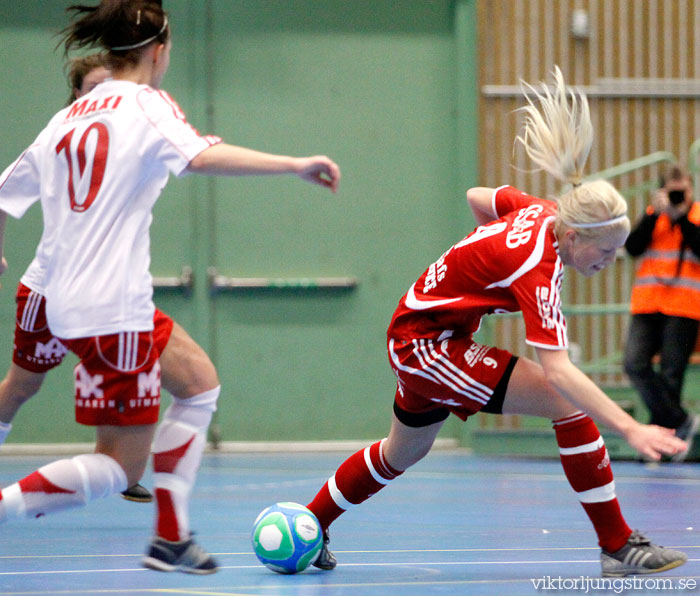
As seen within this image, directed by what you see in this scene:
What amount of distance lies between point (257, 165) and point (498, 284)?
0.99 metres

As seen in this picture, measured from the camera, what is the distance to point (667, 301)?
722 centimetres

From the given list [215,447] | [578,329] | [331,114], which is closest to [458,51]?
[331,114]

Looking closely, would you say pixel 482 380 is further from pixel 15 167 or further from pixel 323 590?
pixel 15 167

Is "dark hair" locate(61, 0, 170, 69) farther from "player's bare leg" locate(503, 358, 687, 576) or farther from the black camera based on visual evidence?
the black camera

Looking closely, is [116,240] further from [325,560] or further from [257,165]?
[325,560]

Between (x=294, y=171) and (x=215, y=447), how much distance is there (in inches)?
244

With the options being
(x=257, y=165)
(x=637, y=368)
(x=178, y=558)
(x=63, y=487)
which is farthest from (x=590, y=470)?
(x=637, y=368)

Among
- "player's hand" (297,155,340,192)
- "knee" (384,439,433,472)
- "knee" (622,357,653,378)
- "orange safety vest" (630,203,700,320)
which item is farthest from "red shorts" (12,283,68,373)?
"orange safety vest" (630,203,700,320)

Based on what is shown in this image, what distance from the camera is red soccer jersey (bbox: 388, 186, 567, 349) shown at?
126 inches

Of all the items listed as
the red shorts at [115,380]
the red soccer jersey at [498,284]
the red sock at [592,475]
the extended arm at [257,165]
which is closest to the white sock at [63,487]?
the red shorts at [115,380]

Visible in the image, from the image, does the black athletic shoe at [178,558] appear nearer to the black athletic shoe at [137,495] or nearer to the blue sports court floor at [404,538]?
the blue sports court floor at [404,538]

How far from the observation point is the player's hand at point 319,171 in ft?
8.91

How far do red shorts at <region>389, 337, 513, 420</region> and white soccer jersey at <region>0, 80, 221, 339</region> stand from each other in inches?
38.2

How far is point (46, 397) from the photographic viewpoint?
28.1ft
